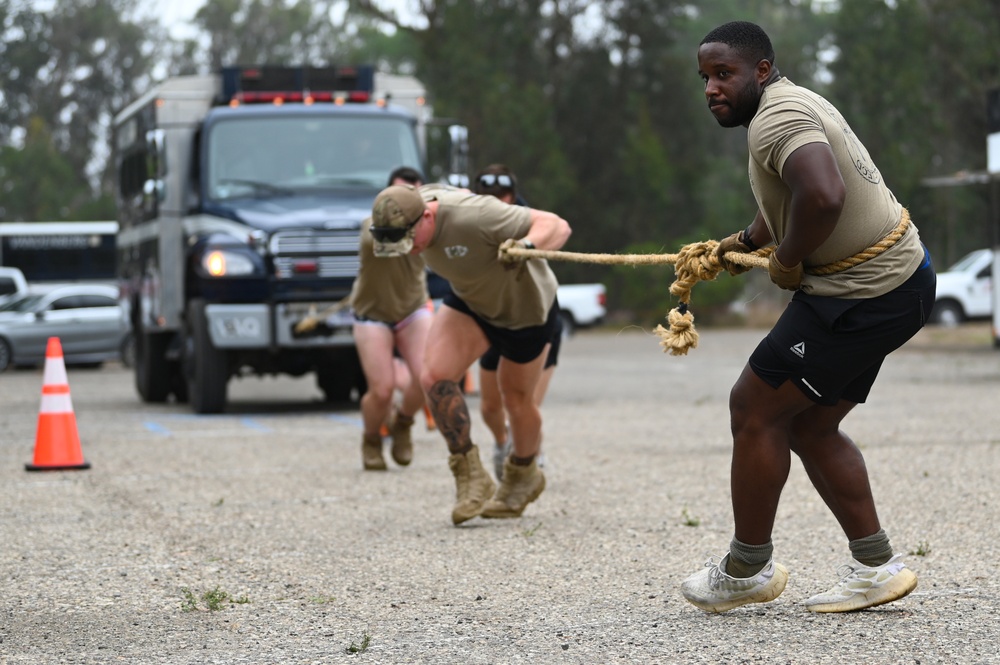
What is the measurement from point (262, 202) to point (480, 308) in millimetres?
7744

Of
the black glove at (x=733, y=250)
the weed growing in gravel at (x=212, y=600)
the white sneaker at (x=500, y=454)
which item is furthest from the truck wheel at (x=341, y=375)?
the black glove at (x=733, y=250)

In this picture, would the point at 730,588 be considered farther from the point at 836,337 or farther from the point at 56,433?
the point at 56,433

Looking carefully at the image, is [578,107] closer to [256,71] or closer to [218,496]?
[256,71]

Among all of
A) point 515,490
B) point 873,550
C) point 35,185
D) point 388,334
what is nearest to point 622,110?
point 35,185

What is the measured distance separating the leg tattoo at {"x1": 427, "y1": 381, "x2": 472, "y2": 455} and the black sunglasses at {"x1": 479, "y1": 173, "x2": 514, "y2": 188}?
1.74 metres

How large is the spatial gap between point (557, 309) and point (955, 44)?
31.4 metres

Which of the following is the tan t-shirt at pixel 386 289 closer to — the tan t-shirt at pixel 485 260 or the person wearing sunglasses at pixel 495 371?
the person wearing sunglasses at pixel 495 371

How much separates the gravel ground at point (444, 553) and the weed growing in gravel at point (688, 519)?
19mm

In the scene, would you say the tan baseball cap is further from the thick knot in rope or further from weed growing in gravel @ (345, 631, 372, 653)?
weed growing in gravel @ (345, 631, 372, 653)

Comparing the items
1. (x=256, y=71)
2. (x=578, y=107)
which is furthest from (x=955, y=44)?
(x=256, y=71)

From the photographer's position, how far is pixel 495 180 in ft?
28.4

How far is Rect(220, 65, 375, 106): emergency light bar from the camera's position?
1523 cm

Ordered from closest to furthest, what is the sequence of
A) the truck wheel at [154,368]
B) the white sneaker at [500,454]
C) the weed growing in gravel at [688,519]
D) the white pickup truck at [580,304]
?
the weed growing in gravel at [688,519], the white sneaker at [500,454], the truck wheel at [154,368], the white pickup truck at [580,304]

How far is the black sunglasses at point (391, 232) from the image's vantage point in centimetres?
671
